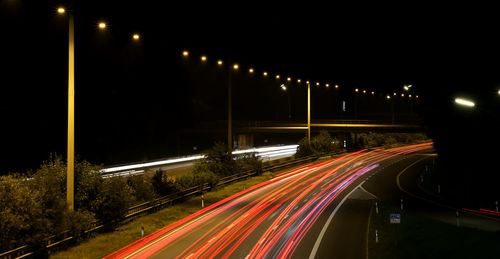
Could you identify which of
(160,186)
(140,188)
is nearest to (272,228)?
(140,188)

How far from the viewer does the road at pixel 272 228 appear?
1602 centimetres

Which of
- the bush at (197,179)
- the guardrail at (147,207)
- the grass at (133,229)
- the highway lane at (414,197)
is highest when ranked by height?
the bush at (197,179)

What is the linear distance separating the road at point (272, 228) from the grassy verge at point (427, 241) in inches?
29.5

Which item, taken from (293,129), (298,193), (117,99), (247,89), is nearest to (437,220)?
(298,193)

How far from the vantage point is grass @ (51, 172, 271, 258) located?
1605cm

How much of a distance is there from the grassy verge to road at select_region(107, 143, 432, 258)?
29.5 inches

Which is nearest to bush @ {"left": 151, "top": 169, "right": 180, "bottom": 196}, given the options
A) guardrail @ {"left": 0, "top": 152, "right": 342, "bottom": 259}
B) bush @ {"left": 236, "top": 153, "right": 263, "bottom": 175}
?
guardrail @ {"left": 0, "top": 152, "right": 342, "bottom": 259}

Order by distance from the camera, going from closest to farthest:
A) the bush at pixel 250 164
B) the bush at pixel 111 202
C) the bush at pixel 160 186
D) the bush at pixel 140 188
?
the bush at pixel 111 202 < the bush at pixel 140 188 < the bush at pixel 160 186 < the bush at pixel 250 164

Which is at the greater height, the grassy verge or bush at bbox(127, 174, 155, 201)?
bush at bbox(127, 174, 155, 201)

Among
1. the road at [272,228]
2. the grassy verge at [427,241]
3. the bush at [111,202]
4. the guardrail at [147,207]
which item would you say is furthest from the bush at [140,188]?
the grassy verge at [427,241]

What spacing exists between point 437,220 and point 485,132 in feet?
40.2

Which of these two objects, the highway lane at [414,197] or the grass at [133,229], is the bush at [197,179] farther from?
the highway lane at [414,197]

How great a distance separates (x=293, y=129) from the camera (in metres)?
74.1

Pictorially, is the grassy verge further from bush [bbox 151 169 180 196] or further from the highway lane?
bush [bbox 151 169 180 196]
